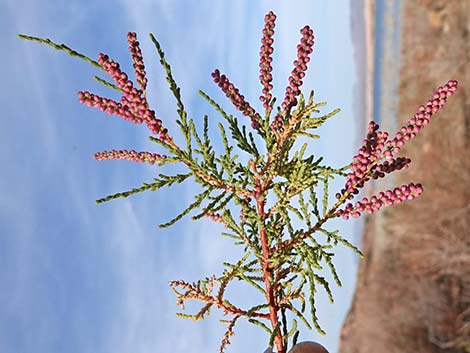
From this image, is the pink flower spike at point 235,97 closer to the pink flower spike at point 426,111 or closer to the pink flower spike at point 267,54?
the pink flower spike at point 267,54

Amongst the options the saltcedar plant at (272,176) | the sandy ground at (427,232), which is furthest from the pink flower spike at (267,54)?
the sandy ground at (427,232)

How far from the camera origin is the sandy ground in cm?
749

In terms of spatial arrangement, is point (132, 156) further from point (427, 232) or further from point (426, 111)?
point (427, 232)

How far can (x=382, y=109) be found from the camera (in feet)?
38.1

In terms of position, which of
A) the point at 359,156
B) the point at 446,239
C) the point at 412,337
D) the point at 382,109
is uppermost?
the point at 382,109

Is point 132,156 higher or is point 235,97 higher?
point 235,97

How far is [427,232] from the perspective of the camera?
822 centimetres

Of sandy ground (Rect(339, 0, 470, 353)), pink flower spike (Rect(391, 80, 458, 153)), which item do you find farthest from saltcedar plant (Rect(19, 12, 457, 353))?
sandy ground (Rect(339, 0, 470, 353))

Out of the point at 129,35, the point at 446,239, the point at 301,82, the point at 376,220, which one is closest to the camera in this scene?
the point at 129,35

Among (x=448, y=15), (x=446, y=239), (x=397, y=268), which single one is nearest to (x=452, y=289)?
(x=446, y=239)

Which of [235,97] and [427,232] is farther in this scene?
[427,232]

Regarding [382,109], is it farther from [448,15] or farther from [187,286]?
[187,286]

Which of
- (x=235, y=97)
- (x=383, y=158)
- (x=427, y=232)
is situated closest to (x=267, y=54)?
(x=235, y=97)

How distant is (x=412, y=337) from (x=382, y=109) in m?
5.20
